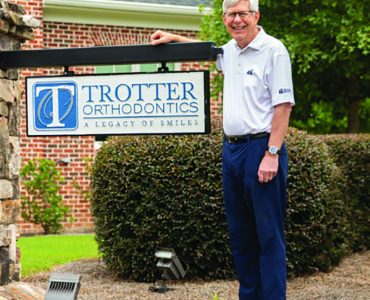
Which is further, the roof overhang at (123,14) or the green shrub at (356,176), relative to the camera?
the roof overhang at (123,14)

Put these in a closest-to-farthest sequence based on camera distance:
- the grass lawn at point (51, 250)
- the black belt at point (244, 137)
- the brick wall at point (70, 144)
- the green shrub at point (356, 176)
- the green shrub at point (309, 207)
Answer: the black belt at point (244, 137)
the green shrub at point (309, 207)
the grass lawn at point (51, 250)
the green shrub at point (356, 176)
the brick wall at point (70, 144)

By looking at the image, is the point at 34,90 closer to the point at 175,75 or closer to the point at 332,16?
the point at 175,75

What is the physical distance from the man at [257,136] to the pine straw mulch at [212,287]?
6.16ft

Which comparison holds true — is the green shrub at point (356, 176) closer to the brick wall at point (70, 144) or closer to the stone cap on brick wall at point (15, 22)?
the stone cap on brick wall at point (15, 22)

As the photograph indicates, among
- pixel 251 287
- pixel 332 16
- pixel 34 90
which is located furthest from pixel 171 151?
pixel 332 16

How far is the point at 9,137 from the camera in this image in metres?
5.46

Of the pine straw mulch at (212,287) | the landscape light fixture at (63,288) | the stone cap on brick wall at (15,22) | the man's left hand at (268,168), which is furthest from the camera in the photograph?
the pine straw mulch at (212,287)

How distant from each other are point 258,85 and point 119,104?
1005mm

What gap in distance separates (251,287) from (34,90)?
6.06ft

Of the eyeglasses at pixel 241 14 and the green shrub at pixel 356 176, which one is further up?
the eyeglasses at pixel 241 14

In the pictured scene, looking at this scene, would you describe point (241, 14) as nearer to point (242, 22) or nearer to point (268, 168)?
point (242, 22)

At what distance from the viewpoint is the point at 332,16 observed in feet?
40.7

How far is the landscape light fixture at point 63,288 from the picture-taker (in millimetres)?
4332

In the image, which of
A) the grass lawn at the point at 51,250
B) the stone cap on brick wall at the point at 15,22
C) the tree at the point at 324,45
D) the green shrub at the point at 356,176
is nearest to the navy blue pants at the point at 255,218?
the stone cap on brick wall at the point at 15,22
